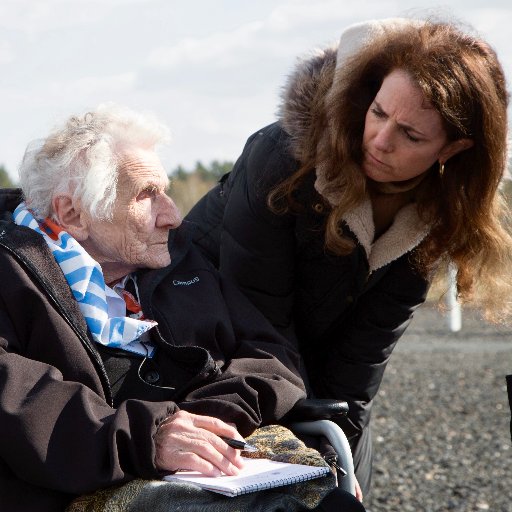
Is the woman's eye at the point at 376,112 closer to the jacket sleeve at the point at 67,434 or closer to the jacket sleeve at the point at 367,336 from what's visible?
the jacket sleeve at the point at 367,336

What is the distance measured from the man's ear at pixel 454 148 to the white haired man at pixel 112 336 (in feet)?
2.81

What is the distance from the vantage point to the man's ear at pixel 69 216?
10.8 ft

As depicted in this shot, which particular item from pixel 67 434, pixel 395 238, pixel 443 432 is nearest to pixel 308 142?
pixel 395 238

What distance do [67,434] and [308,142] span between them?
4.69ft

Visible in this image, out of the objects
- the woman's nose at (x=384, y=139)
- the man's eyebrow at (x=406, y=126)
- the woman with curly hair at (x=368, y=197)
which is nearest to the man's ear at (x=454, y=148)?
the woman with curly hair at (x=368, y=197)

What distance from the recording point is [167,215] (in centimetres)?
342

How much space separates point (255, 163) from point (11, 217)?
90 centimetres

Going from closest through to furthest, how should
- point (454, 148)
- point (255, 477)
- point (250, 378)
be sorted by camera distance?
point (255, 477) → point (250, 378) → point (454, 148)

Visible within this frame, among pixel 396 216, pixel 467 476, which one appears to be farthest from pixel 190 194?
pixel 396 216

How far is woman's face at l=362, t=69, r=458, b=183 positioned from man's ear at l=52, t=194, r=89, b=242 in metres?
1.01

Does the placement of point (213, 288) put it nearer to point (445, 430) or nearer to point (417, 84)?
point (417, 84)

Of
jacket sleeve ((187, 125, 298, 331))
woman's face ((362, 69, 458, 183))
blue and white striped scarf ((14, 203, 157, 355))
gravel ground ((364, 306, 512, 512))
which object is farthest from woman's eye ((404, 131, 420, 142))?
gravel ground ((364, 306, 512, 512))

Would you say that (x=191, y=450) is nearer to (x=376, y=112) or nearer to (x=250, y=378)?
(x=250, y=378)

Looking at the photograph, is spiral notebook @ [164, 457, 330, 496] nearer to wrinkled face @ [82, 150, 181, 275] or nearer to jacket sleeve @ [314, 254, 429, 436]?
wrinkled face @ [82, 150, 181, 275]
